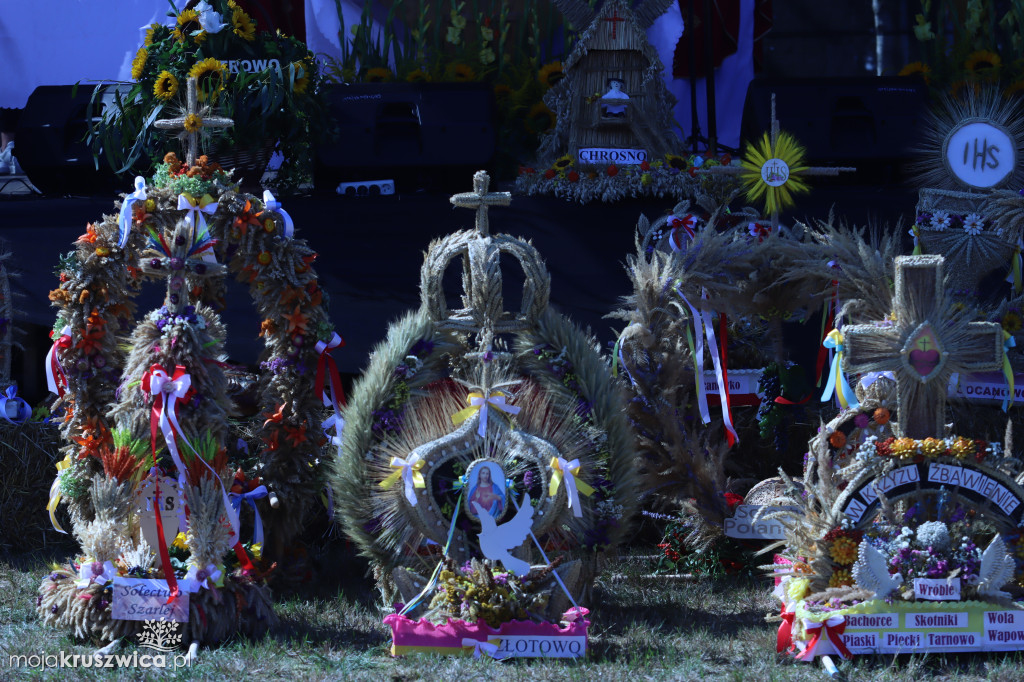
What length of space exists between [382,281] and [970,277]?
2515mm

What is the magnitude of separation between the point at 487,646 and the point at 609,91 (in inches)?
115

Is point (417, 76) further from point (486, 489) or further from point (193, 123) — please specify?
point (486, 489)

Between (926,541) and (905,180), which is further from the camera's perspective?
(905,180)

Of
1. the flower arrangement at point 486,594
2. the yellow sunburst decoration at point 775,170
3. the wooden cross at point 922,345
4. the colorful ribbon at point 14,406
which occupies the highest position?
the yellow sunburst decoration at point 775,170

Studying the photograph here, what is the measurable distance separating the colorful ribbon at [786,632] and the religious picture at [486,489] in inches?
38.7

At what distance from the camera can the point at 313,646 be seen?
4398 mm

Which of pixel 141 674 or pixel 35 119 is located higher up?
pixel 35 119

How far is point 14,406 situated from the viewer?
5.84m

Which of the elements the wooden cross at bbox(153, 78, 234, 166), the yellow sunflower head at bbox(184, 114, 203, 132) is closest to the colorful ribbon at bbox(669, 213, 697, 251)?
the wooden cross at bbox(153, 78, 234, 166)

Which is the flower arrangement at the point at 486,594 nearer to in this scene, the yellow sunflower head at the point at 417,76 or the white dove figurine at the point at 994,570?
the white dove figurine at the point at 994,570

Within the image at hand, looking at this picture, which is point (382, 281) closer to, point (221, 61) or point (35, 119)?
point (221, 61)

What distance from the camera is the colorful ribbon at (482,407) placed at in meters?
4.40

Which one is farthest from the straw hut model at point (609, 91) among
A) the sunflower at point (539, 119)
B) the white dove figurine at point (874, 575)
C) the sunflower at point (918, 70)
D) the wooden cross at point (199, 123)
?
the white dove figurine at point (874, 575)

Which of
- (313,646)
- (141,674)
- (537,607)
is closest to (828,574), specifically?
(537,607)
